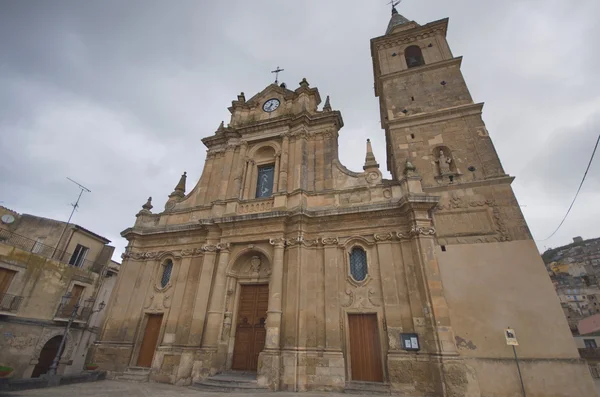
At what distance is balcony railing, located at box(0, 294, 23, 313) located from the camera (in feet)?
45.3

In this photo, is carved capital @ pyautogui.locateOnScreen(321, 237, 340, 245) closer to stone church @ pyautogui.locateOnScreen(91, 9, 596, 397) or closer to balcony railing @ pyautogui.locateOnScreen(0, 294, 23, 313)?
stone church @ pyautogui.locateOnScreen(91, 9, 596, 397)

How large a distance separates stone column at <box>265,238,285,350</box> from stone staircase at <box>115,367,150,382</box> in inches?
188

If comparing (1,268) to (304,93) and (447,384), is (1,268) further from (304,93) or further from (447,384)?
(447,384)

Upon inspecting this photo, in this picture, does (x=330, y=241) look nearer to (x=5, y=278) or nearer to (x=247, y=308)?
(x=247, y=308)

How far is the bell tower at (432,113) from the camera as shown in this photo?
11.4 meters

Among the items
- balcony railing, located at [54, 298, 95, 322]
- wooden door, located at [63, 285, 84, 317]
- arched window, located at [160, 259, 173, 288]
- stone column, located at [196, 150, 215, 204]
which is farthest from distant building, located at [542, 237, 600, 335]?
wooden door, located at [63, 285, 84, 317]

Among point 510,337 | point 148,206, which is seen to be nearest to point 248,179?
point 148,206

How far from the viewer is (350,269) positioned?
1038cm

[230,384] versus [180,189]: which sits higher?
[180,189]

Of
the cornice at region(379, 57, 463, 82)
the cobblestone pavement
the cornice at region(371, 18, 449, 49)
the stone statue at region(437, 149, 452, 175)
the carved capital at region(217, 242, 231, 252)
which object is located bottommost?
the cobblestone pavement

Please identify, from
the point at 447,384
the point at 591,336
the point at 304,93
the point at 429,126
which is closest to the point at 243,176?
the point at 304,93

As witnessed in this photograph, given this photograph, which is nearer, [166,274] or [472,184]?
[472,184]

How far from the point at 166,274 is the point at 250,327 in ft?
15.7

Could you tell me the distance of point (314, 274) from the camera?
10477mm
